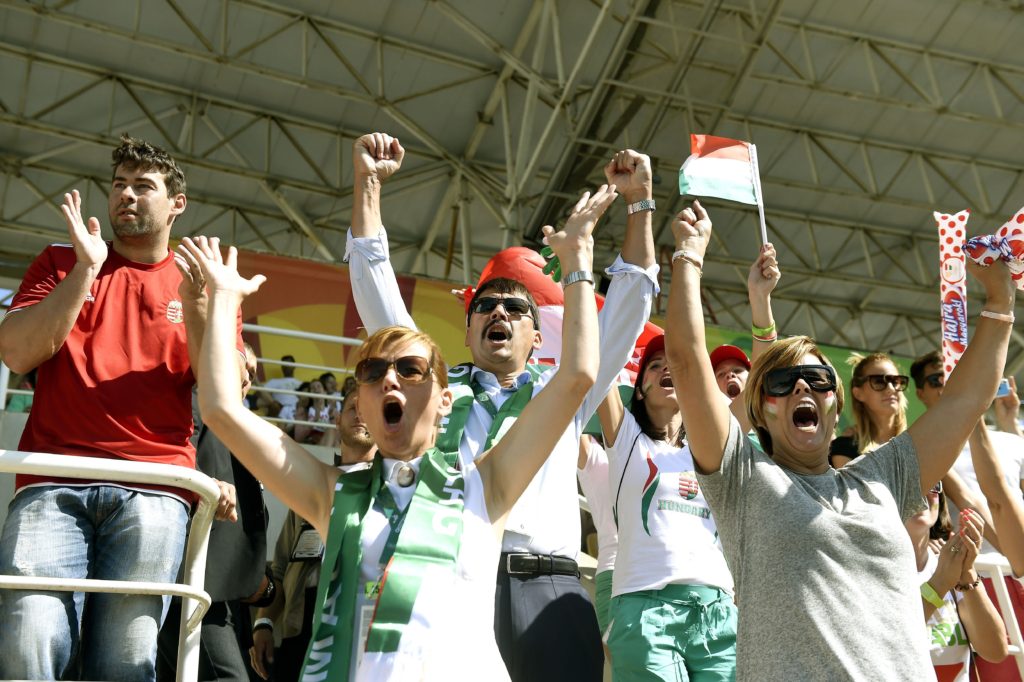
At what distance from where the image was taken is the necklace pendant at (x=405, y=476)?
87.1 inches

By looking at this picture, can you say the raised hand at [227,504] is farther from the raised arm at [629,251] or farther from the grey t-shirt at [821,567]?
the grey t-shirt at [821,567]

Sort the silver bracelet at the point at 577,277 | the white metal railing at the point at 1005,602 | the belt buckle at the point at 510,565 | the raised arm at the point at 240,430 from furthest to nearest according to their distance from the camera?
the white metal railing at the point at 1005,602, the belt buckle at the point at 510,565, the silver bracelet at the point at 577,277, the raised arm at the point at 240,430

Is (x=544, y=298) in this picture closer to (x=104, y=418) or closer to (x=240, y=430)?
(x=104, y=418)

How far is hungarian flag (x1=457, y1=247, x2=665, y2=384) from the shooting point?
435 cm

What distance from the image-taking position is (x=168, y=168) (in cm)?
316

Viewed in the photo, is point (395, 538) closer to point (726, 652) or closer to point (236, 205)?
point (726, 652)

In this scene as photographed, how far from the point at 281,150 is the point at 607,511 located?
35.3 ft

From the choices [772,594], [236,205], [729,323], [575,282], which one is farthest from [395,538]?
[729,323]

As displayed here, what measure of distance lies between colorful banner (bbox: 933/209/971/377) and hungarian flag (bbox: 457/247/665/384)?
1.16m

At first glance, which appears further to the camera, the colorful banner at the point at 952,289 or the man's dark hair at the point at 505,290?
the colorful banner at the point at 952,289

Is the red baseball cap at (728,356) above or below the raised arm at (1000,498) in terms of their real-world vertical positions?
above

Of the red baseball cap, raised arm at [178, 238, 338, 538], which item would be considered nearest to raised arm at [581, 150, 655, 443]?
raised arm at [178, 238, 338, 538]

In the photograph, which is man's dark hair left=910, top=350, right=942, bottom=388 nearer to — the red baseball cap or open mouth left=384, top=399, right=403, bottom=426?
the red baseball cap

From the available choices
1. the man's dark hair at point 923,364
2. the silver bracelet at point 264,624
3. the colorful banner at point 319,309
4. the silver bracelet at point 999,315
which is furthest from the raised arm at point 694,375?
the colorful banner at point 319,309
